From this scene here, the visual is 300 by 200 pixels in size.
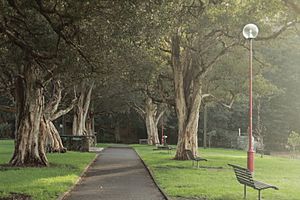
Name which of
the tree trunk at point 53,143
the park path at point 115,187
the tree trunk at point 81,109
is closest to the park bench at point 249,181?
the park path at point 115,187

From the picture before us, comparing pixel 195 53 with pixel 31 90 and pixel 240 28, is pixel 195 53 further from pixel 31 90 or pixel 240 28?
pixel 31 90

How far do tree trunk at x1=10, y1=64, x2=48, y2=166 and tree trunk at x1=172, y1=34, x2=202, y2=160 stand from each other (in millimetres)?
8992

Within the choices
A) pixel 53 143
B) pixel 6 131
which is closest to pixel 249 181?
pixel 53 143

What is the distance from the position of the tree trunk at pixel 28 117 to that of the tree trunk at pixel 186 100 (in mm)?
8992

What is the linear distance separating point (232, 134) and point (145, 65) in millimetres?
38406

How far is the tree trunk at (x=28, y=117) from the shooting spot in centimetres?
2178

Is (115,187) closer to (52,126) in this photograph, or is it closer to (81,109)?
(52,126)

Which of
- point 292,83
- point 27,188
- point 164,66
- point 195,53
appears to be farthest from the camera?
point 292,83

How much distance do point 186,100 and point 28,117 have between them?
10.3 m

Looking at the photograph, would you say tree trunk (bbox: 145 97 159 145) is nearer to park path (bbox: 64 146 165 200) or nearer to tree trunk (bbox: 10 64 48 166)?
tree trunk (bbox: 10 64 48 166)

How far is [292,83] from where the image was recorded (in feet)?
191

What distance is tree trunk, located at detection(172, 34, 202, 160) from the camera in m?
28.2

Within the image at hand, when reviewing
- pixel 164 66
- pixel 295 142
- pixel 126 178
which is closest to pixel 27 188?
pixel 126 178

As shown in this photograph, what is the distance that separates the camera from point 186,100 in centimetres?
2873
